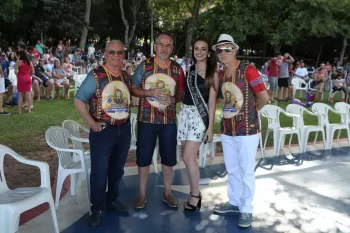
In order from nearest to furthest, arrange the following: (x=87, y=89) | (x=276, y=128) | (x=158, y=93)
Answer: (x=87, y=89) → (x=158, y=93) → (x=276, y=128)

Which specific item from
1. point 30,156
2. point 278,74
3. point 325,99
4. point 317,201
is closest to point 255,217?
point 317,201

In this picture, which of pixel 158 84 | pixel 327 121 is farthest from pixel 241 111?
pixel 327 121

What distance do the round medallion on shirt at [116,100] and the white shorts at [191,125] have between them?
59 centimetres

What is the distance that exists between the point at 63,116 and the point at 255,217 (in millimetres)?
6371

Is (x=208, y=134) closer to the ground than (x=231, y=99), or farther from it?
closer to the ground

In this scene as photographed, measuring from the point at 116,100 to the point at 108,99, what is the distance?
0.26ft

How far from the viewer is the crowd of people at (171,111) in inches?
136

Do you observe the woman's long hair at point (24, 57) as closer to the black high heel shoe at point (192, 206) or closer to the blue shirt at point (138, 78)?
the blue shirt at point (138, 78)

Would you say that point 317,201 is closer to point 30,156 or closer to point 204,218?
point 204,218

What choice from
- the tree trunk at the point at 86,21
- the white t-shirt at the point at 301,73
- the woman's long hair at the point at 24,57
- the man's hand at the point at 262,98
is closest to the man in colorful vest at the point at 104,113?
the man's hand at the point at 262,98

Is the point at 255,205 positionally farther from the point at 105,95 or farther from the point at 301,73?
the point at 301,73

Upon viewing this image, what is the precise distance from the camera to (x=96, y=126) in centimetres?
338

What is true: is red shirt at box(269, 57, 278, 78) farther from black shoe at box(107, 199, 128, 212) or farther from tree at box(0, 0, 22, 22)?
tree at box(0, 0, 22, 22)

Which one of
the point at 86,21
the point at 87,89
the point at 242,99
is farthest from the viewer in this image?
the point at 86,21
